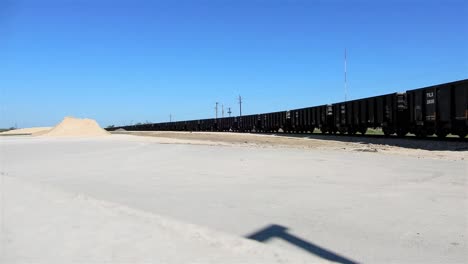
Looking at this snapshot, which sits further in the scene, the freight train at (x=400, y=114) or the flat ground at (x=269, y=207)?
the freight train at (x=400, y=114)

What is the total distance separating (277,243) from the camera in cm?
492

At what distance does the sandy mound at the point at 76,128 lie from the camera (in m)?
44.3

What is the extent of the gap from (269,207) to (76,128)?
4380 centimetres

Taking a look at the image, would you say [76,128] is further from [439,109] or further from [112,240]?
[112,240]

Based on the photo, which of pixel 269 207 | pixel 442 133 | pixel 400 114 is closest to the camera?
pixel 269 207

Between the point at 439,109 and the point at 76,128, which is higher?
the point at 439,109

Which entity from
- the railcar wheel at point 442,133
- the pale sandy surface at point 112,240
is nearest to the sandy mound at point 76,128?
the railcar wheel at point 442,133

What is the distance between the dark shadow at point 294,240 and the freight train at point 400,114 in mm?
16698

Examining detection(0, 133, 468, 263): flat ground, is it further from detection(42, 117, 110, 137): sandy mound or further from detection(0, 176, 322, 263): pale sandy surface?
detection(42, 117, 110, 137): sandy mound

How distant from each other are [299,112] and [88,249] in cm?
3857

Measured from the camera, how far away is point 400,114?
83.0ft

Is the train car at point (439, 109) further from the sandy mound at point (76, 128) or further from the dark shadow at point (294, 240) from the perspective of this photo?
the sandy mound at point (76, 128)

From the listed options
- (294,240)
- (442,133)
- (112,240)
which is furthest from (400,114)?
(112,240)

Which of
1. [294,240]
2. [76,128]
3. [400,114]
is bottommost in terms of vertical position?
[294,240]
